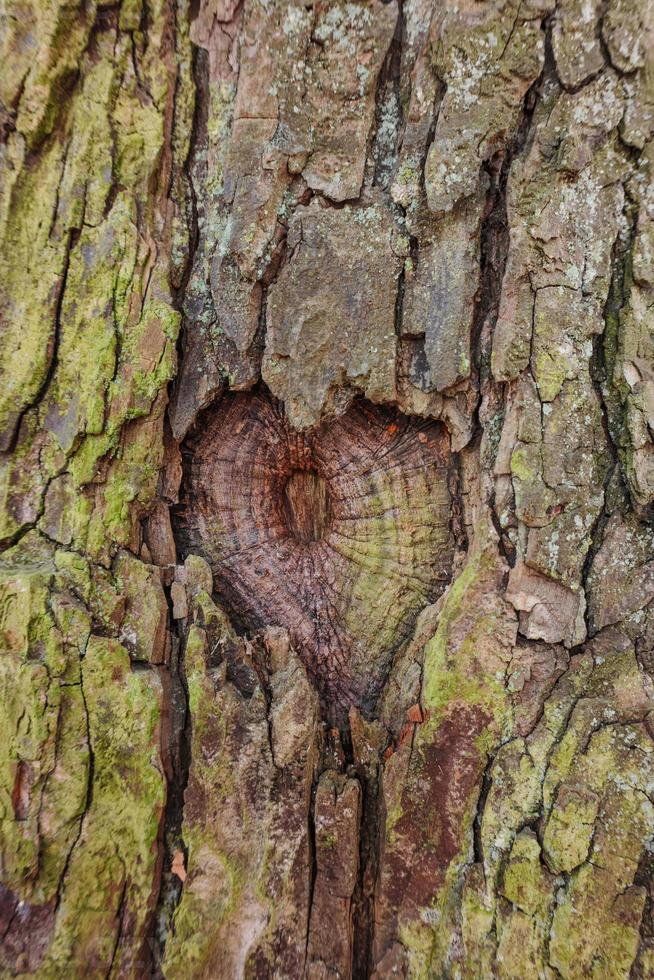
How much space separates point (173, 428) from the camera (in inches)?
85.9

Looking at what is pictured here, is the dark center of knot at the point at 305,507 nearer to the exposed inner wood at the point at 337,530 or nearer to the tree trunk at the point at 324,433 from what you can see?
the exposed inner wood at the point at 337,530

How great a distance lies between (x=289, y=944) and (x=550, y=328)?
2.35 meters

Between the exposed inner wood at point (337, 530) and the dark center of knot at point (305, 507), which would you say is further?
the dark center of knot at point (305, 507)

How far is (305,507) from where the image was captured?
2408 millimetres

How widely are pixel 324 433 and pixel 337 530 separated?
41 centimetres

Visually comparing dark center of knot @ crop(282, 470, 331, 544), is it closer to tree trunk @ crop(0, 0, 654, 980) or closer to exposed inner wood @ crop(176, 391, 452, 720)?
exposed inner wood @ crop(176, 391, 452, 720)

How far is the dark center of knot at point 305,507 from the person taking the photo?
239 cm

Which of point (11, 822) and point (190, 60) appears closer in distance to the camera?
point (11, 822)

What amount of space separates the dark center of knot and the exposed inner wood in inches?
3.2

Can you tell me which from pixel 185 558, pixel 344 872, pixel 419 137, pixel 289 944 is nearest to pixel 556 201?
pixel 419 137

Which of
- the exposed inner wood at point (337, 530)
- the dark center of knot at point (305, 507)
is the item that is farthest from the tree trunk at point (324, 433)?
the dark center of knot at point (305, 507)

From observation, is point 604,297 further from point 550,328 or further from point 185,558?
point 185,558

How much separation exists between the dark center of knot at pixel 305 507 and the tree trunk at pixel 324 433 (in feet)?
0.95

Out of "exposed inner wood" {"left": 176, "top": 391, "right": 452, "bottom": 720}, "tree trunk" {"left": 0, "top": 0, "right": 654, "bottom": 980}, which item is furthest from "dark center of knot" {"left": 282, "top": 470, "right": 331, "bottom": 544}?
"tree trunk" {"left": 0, "top": 0, "right": 654, "bottom": 980}
